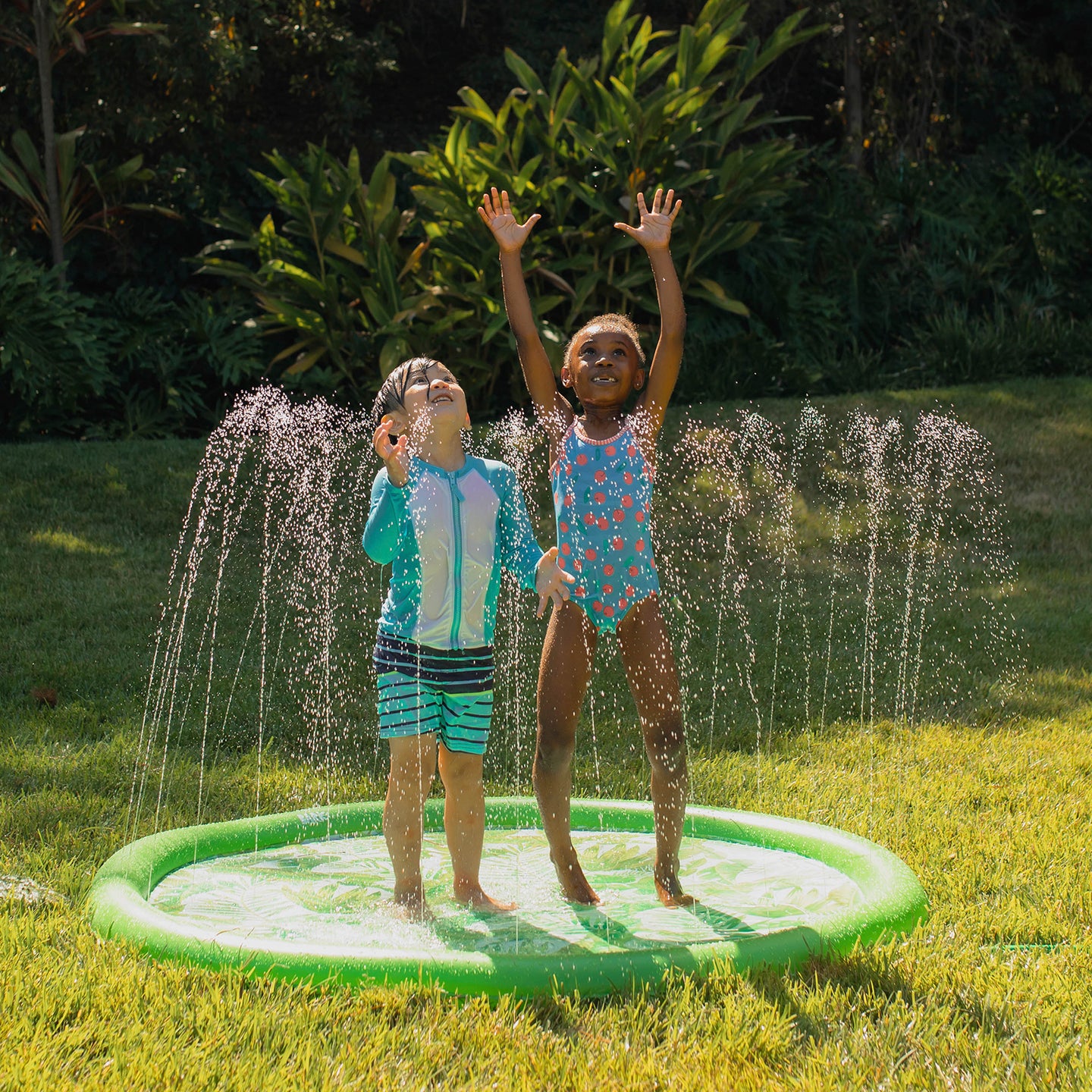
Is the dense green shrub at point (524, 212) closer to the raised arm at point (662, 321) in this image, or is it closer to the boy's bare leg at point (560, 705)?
the raised arm at point (662, 321)

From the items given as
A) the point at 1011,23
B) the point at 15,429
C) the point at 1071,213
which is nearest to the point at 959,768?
the point at 15,429

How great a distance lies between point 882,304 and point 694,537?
4.40 m

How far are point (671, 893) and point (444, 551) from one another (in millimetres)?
1065

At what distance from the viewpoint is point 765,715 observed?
18.7 feet

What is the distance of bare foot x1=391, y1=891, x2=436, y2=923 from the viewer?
3.55 meters

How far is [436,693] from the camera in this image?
354 cm

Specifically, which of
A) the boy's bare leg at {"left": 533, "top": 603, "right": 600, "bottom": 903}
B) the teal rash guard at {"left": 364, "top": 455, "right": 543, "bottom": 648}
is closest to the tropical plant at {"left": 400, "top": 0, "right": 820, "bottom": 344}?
the teal rash guard at {"left": 364, "top": 455, "right": 543, "bottom": 648}

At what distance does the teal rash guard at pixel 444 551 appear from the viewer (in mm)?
3551

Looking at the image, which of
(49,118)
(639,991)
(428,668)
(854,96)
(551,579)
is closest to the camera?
(639,991)

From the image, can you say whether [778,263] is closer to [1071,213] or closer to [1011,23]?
[1071,213]

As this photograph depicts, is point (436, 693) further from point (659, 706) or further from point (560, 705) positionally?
point (659, 706)

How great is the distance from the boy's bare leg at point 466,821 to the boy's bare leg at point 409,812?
57mm

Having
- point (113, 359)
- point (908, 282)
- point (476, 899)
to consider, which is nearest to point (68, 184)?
point (113, 359)

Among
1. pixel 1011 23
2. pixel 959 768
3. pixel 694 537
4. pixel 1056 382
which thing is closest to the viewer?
pixel 959 768
